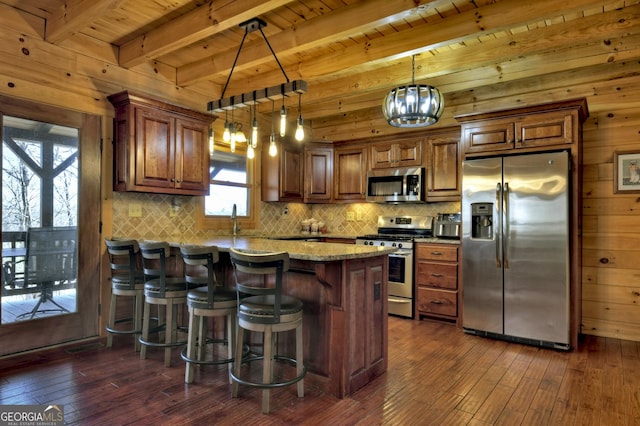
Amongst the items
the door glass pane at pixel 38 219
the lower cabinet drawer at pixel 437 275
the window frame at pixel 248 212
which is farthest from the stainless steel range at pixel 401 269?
the door glass pane at pixel 38 219

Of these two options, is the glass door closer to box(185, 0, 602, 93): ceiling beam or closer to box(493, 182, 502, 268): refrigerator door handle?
box(185, 0, 602, 93): ceiling beam

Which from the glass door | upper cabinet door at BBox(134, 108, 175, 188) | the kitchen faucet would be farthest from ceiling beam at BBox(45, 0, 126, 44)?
the kitchen faucet

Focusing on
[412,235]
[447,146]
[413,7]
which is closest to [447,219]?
[412,235]

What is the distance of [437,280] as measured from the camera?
→ 175 inches

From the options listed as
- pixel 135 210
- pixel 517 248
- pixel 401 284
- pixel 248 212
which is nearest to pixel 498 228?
pixel 517 248

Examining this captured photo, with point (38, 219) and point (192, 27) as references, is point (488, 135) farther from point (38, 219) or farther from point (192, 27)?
point (38, 219)

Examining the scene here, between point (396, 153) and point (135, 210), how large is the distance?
3268 mm

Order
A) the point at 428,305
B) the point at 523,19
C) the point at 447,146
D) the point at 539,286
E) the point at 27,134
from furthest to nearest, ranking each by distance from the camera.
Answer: the point at 447,146, the point at 428,305, the point at 539,286, the point at 27,134, the point at 523,19

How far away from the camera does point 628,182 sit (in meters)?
3.88

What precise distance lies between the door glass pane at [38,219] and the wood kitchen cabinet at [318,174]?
2993 mm

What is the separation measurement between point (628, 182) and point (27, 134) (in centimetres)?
559

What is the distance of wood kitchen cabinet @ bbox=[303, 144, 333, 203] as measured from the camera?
5.72m

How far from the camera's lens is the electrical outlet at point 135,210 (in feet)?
12.8

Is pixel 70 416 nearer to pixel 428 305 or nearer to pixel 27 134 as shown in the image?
pixel 27 134
